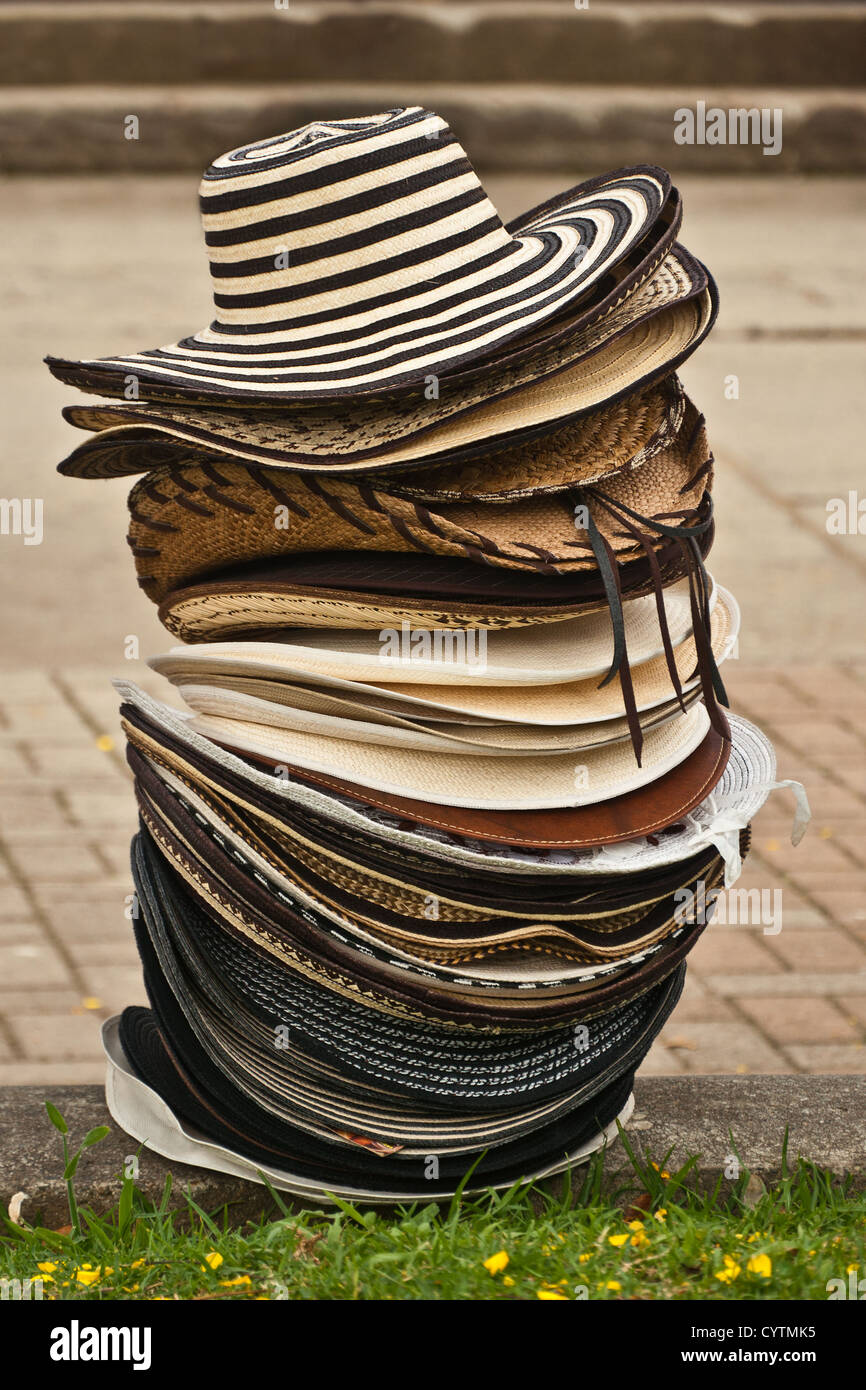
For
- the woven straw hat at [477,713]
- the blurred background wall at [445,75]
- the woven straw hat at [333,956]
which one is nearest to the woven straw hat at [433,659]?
the woven straw hat at [477,713]

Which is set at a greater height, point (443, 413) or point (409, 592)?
point (443, 413)

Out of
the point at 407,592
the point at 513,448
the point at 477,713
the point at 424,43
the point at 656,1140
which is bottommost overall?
the point at 656,1140

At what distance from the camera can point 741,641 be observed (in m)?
5.25

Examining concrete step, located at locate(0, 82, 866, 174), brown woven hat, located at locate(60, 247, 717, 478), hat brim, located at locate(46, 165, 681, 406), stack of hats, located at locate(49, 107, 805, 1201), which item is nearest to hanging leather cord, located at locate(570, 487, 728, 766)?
stack of hats, located at locate(49, 107, 805, 1201)

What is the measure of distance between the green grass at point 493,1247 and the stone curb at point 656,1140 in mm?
26


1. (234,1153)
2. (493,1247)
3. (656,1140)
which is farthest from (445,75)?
(493,1247)

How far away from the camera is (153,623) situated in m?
5.36

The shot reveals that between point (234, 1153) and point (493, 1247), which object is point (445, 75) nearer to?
point (234, 1153)

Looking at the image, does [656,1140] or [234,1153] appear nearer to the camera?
[234,1153]

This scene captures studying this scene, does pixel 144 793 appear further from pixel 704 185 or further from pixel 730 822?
pixel 704 185

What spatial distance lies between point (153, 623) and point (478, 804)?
325 cm

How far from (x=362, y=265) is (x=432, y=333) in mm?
137

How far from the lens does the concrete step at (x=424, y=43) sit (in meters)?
12.6
